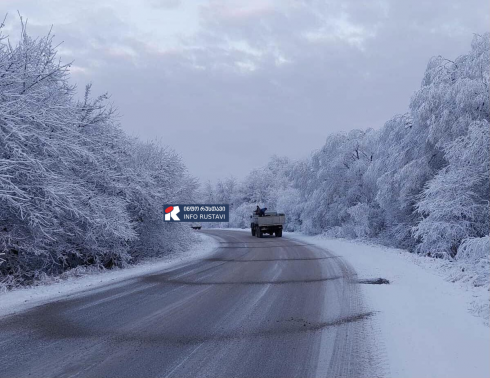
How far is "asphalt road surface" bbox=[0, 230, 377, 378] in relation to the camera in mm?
5176

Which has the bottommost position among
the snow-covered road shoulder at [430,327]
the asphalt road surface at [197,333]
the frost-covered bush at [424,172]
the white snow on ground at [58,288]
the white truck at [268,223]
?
the white snow on ground at [58,288]

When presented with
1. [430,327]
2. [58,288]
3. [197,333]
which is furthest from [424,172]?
[197,333]

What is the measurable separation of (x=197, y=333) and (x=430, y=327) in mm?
3530

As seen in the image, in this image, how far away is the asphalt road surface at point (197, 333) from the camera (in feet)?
17.0

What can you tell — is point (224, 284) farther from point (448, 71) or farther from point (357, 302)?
point (448, 71)

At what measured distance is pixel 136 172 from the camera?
18.7 metres

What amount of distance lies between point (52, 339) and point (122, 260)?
10701mm

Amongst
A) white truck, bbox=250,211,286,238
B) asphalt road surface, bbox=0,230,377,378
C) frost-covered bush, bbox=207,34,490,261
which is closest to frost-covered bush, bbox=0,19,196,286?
asphalt road surface, bbox=0,230,377,378

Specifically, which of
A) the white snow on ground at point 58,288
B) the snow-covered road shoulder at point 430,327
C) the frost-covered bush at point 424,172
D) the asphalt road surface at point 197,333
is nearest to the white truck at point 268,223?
the frost-covered bush at point 424,172

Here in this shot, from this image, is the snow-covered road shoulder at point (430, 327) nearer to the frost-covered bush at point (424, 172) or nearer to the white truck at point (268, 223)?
the frost-covered bush at point (424, 172)

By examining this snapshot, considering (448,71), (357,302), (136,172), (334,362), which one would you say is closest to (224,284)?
(357,302)

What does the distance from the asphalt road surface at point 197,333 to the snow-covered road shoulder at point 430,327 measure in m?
0.35

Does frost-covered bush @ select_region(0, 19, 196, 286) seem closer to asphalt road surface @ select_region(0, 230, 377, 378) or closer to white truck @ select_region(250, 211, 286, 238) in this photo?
asphalt road surface @ select_region(0, 230, 377, 378)

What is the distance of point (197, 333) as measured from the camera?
22.1 feet
